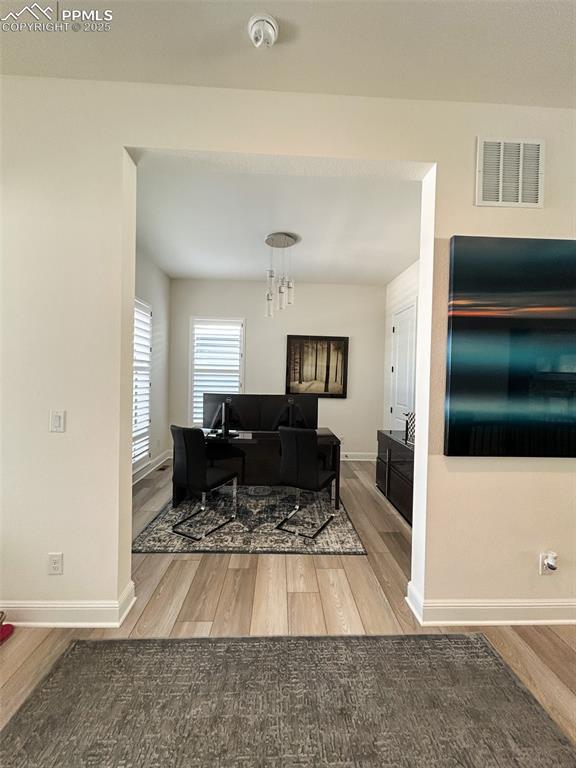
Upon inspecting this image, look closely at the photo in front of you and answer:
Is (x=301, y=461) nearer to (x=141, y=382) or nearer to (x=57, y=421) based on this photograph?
(x=57, y=421)

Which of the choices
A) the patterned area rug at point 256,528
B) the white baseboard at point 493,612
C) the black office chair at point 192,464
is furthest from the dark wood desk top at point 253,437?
the white baseboard at point 493,612

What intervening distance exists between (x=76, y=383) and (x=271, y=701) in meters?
1.78

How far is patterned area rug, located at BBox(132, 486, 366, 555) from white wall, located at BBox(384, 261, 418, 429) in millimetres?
2204

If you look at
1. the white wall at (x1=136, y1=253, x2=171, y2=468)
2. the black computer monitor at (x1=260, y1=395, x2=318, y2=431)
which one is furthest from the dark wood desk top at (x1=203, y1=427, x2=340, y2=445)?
the white wall at (x1=136, y1=253, x2=171, y2=468)

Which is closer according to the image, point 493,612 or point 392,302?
point 493,612

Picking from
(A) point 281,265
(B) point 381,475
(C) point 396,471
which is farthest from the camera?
(A) point 281,265

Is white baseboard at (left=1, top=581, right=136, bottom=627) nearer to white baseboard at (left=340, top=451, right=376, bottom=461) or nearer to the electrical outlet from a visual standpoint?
the electrical outlet

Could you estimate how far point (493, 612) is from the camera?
184 cm

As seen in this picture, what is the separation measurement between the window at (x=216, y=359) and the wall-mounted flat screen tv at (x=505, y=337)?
12.7 ft

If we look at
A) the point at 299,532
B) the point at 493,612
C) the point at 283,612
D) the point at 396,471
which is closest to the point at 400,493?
the point at 396,471

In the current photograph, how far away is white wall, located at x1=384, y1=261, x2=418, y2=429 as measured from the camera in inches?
169

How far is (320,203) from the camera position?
2748mm

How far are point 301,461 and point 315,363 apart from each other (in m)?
2.70

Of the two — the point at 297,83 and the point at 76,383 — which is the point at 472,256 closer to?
the point at 297,83
